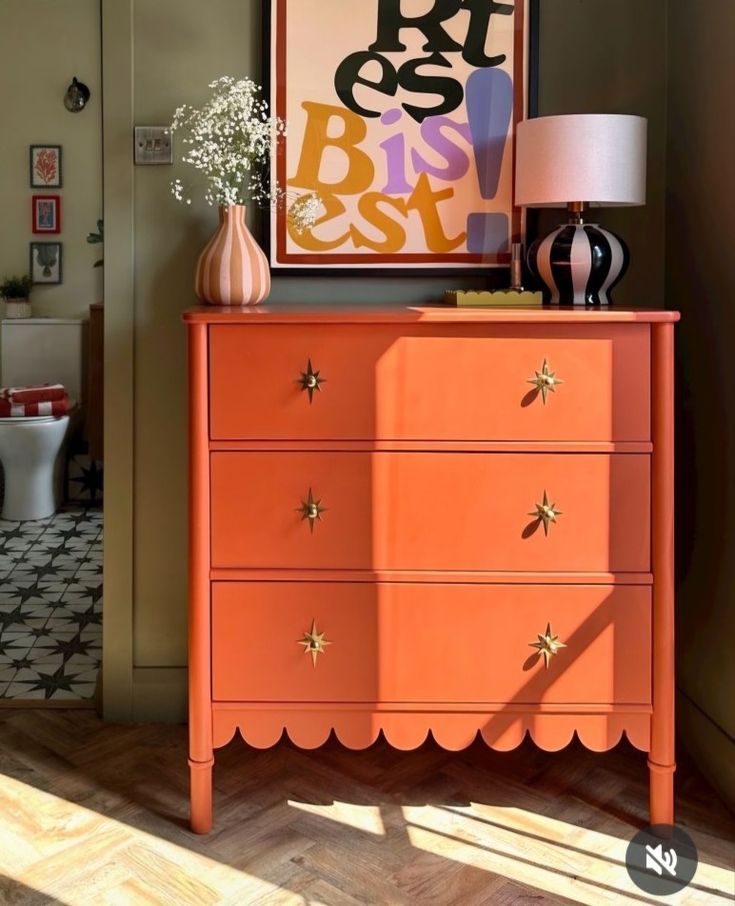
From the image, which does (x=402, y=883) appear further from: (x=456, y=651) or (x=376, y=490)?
(x=376, y=490)

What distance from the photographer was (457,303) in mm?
2080

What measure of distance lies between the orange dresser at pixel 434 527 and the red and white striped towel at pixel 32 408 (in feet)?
9.71

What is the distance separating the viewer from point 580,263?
2.12m

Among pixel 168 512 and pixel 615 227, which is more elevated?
pixel 615 227

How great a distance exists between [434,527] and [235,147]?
3.35ft

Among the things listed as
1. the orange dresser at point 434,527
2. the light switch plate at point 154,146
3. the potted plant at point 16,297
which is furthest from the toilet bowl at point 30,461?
the orange dresser at point 434,527

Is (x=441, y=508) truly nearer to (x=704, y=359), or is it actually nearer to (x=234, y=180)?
(x=704, y=359)

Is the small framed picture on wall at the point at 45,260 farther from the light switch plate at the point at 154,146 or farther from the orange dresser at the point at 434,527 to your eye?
the orange dresser at the point at 434,527

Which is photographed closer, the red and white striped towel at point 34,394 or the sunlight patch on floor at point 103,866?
the sunlight patch on floor at point 103,866

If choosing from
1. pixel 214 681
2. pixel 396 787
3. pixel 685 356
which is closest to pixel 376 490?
pixel 214 681

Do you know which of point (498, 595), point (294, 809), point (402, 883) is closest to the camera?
point (402, 883)

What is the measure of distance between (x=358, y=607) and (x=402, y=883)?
52cm

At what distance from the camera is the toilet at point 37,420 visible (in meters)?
4.53

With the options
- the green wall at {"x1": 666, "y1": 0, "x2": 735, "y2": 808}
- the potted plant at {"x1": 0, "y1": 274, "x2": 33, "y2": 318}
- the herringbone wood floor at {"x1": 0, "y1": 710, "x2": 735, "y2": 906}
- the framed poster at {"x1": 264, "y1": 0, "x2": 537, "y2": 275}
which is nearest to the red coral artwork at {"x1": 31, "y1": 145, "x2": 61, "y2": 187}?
the potted plant at {"x1": 0, "y1": 274, "x2": 33, "y2": 318}
